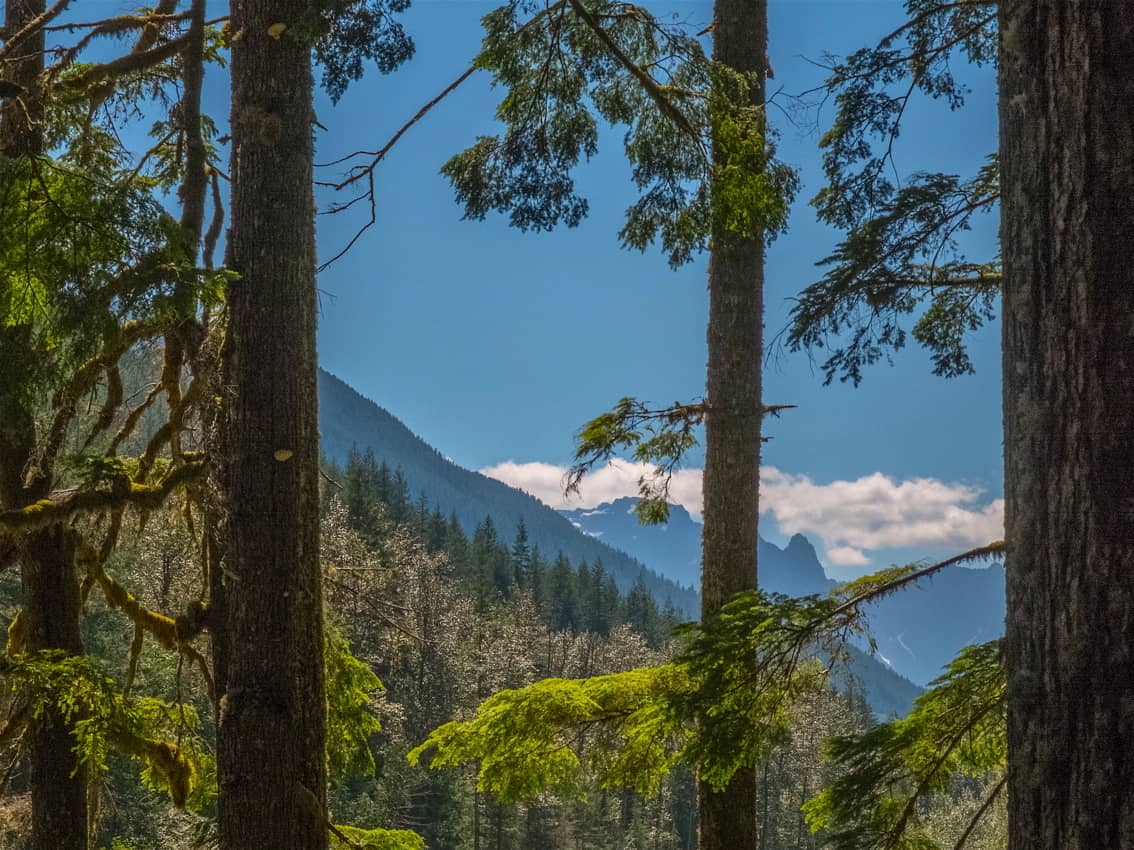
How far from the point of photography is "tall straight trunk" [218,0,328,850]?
146 inches

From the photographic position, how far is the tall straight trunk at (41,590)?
5195 mm

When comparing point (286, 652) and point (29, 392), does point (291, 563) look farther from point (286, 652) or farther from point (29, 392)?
point (29, 392)

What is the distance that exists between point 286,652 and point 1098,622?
3.17 m

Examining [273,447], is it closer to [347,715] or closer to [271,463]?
[271,463]

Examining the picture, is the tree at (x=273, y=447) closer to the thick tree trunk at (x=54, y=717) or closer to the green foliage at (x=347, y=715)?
the green foliage at (x=347, y=715)

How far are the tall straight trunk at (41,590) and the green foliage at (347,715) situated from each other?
59.4 inches

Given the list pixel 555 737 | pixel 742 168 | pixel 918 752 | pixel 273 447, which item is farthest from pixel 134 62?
pixel 918 752

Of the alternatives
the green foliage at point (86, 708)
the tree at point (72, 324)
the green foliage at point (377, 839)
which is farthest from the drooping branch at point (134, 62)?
the green foliage at point (377, 839)

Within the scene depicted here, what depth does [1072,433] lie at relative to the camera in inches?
74.7

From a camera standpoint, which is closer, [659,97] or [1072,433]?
[1072,433]

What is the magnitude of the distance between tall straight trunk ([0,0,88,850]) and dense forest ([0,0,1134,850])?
0.9 inches

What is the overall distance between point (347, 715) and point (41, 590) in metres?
2.20

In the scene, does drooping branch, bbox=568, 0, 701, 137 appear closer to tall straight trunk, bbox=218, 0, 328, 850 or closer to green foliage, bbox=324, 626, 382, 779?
tall straight trunk, bbox=218, 0, 328, 850

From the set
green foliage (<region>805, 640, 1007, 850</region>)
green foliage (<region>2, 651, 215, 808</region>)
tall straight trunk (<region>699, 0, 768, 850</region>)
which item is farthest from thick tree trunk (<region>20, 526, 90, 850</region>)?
green foliage (<region>805, 640, 1007, 850</region>)
